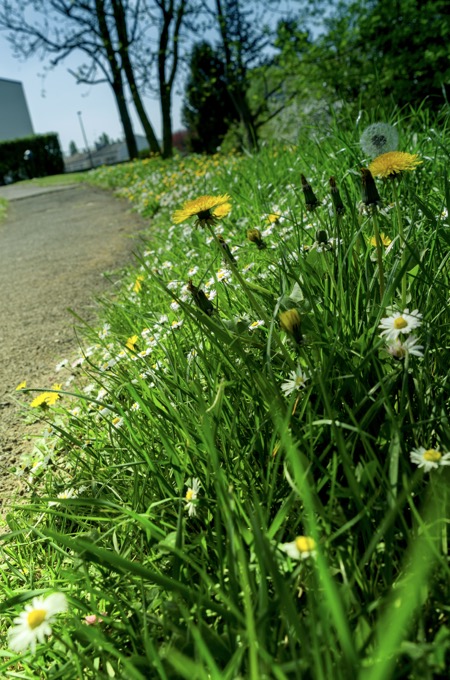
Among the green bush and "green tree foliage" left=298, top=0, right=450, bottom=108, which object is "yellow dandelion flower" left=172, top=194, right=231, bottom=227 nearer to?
"green tree foliage" left=298, top=0, right=450, bottom=108

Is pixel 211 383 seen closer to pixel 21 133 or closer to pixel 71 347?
pixel 71 347

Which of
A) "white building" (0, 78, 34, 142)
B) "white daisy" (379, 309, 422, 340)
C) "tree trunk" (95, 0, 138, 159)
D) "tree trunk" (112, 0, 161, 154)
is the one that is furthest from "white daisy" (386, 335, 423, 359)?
"white building" (0, 78, 34, 142)

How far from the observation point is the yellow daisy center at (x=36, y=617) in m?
0.74

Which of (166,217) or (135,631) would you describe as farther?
(166,217)

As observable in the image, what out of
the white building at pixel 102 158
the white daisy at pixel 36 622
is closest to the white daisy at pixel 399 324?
the white daisy at pixel 36 622

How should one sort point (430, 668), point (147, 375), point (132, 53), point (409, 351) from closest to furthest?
point (430, 668) → point (409, 351) → point (147, 375) → point (132, 53)

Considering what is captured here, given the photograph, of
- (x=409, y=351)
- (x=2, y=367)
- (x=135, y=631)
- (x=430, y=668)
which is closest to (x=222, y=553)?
(x=135, y=631)

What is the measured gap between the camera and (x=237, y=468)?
102cm

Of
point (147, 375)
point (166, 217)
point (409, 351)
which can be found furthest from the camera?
point (166, 217)

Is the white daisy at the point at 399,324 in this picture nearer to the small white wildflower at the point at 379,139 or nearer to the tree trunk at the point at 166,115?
the small white wildflower at the point at 379,139

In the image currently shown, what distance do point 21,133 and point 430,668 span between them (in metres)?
53.7

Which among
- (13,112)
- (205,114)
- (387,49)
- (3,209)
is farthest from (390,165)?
(13,112)

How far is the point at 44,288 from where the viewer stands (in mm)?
3908

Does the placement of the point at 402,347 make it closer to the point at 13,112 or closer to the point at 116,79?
the point at 116,79
